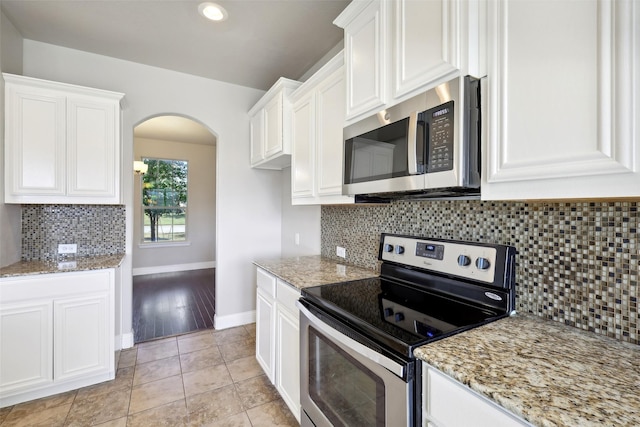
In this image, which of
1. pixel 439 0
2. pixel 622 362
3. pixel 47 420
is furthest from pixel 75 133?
pixel 622 362

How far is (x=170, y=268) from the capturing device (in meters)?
6.10

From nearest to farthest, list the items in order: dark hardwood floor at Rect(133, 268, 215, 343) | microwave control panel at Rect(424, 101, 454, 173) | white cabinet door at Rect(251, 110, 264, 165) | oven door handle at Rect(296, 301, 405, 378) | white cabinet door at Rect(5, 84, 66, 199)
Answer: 1. oven door handle at Rect(296, 301, 405, 378)
2. microwave control panel at Rect(424, 101, 454, 173)
3. white cabinet door at Rect(5, 84, 66, 199)
4. white cabinet door at Rect(251, 110, 264, 165)
5. dark hardwood floor at Rect(133, 268, 215, 343)

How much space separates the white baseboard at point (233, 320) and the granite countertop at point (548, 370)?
2887mm

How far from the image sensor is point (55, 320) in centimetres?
207

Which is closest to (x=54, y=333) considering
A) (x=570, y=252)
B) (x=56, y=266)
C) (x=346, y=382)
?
(x=56, y=266)

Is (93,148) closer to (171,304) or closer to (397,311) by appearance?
(171,304)

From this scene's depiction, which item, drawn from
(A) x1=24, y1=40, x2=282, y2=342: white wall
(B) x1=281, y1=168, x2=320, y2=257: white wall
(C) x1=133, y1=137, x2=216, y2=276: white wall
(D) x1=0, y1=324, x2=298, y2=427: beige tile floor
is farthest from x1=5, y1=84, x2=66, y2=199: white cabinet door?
(C) x1=133, y1=137, x2=216, y2=276: white wall

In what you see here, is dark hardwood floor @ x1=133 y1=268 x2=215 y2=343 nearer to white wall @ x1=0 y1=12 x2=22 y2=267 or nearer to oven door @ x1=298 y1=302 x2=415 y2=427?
white wall @ x1=0 y1=12 x2=22 y2=267

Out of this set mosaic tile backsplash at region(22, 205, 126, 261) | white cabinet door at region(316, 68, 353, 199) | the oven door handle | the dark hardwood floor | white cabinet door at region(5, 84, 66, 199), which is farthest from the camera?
the dark hardwood floor

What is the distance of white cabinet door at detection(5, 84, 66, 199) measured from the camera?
2211mm

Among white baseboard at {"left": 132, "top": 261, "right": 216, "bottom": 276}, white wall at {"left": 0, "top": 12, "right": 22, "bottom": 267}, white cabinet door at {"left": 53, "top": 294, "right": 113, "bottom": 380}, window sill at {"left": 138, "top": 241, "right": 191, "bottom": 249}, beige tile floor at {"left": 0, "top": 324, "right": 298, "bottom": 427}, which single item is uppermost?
white wall at {"left": 0, "top": 12, "right": 22, "bottom": 267}

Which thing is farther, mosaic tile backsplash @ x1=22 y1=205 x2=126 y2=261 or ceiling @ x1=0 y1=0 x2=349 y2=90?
mosaic tile backsplash @ x1=22 y1=205 x2=126 y2=261

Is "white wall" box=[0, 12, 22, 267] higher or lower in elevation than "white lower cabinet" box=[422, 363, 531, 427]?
higher

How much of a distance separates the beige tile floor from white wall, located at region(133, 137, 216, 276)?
3.60 metres
